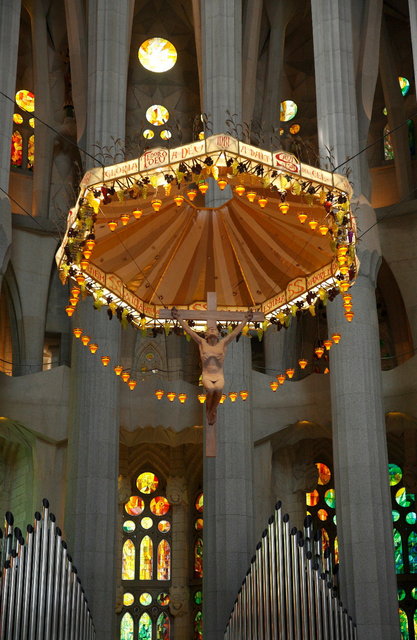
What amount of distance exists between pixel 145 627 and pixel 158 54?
15.2 m

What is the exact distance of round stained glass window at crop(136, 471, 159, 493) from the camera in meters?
29.7

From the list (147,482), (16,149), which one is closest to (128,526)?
(147,482)

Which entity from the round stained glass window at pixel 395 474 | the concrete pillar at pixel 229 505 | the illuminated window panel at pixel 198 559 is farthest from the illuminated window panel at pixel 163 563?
the concrete pillar at pixel 229 505

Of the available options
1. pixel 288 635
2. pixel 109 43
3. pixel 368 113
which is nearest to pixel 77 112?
pixel 109 43

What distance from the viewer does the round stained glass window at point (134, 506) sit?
1161 inches

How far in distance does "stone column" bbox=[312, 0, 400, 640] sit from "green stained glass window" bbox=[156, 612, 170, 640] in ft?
25.6

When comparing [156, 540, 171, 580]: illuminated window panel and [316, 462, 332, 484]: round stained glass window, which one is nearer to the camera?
[316, 462, 332, 484]: round stained glass window

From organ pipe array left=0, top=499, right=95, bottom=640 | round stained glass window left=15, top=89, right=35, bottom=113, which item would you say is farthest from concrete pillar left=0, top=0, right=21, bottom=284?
organ pipe array left=0, top=499, right=95, bottom=640

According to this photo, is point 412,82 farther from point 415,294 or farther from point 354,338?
point 354,338

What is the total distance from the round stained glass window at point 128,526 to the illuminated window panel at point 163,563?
2.71ft

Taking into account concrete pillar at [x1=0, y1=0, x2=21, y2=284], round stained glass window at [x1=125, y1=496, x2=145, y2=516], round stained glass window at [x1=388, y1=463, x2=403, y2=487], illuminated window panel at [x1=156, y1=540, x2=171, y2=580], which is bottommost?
illuminated window panel at [x1=156, y1=540, x2=171, y2=580]

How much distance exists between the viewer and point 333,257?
58.8 ft

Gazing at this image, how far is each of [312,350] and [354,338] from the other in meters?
6.50

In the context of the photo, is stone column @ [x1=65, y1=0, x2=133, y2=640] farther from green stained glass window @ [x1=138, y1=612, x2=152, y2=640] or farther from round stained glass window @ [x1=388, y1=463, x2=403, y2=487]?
round stained glass window @ [x1=388, y1=463, x2=403, y2=487]
